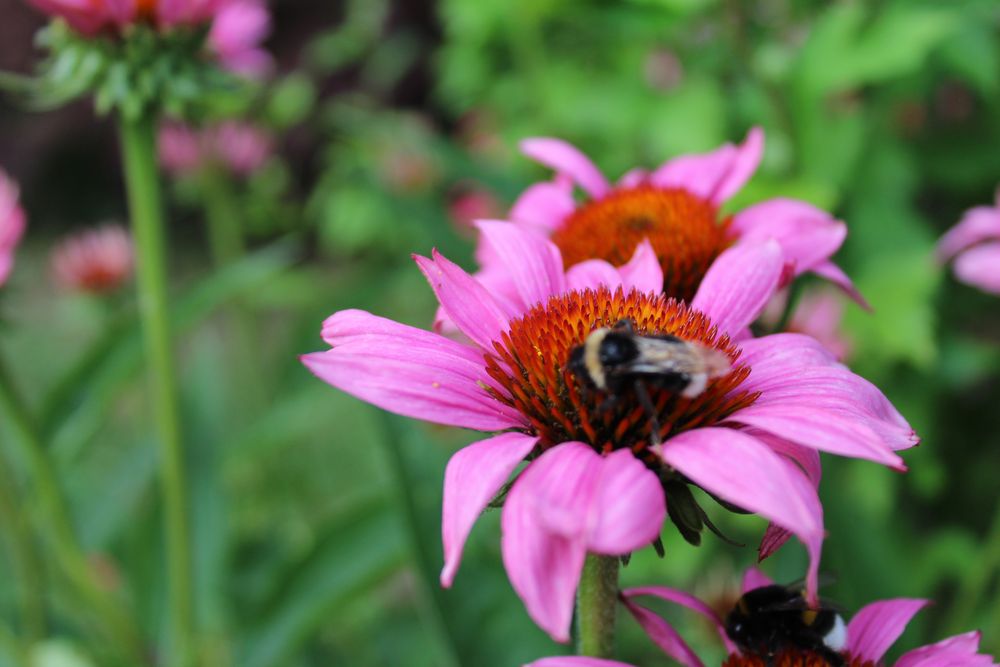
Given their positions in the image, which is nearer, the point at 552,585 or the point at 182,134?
the point at 552,585

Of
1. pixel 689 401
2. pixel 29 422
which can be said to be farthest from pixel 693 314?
pixel 29 422

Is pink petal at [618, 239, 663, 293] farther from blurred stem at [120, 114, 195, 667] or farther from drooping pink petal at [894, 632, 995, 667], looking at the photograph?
blurred stem at [120, 114, 195, 667]

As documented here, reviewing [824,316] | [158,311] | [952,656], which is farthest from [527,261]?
[824,316]

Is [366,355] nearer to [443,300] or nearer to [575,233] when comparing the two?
[443,300]

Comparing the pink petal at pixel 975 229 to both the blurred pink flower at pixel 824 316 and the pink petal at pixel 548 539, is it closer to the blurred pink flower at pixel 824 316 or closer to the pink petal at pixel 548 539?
the blurred pink flower at pixel 824 316

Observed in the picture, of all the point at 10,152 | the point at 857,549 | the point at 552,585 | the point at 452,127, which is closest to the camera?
the point at 552,585

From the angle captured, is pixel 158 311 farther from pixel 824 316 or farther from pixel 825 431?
pixel 824 316

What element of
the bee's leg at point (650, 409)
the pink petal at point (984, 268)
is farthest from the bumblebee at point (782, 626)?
the pink petal at point (984, 268)
